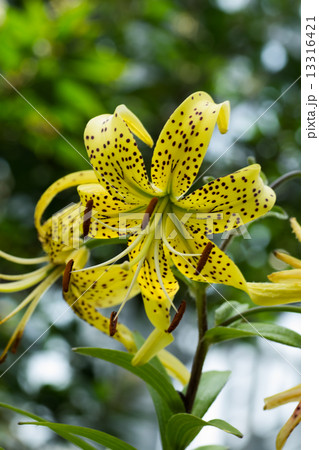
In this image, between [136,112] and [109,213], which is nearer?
[109,213]

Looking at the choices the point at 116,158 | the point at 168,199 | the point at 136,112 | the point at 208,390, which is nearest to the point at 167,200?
the point at 168,199

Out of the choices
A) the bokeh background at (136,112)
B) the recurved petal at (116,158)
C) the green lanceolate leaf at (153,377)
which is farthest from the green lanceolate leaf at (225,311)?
the bokeh background at (136,112)

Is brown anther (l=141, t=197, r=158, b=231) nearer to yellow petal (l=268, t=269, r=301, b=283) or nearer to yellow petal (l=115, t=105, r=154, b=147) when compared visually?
yellow petal (l=115, t=105, r=154, b=147)

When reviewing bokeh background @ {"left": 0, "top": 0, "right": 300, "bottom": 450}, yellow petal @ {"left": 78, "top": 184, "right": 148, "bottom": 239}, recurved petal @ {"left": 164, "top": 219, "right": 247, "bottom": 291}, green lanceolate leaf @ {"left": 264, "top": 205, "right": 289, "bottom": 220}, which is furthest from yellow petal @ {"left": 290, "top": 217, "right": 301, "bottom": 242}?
bokeh background @ {"left": 0, "top": 0, "right": 300, "bottom": 450}

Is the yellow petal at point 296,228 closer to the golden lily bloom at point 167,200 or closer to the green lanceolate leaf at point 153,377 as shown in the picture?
the golden lily bloom at point 167,200

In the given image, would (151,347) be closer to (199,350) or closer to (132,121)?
(199,350)
